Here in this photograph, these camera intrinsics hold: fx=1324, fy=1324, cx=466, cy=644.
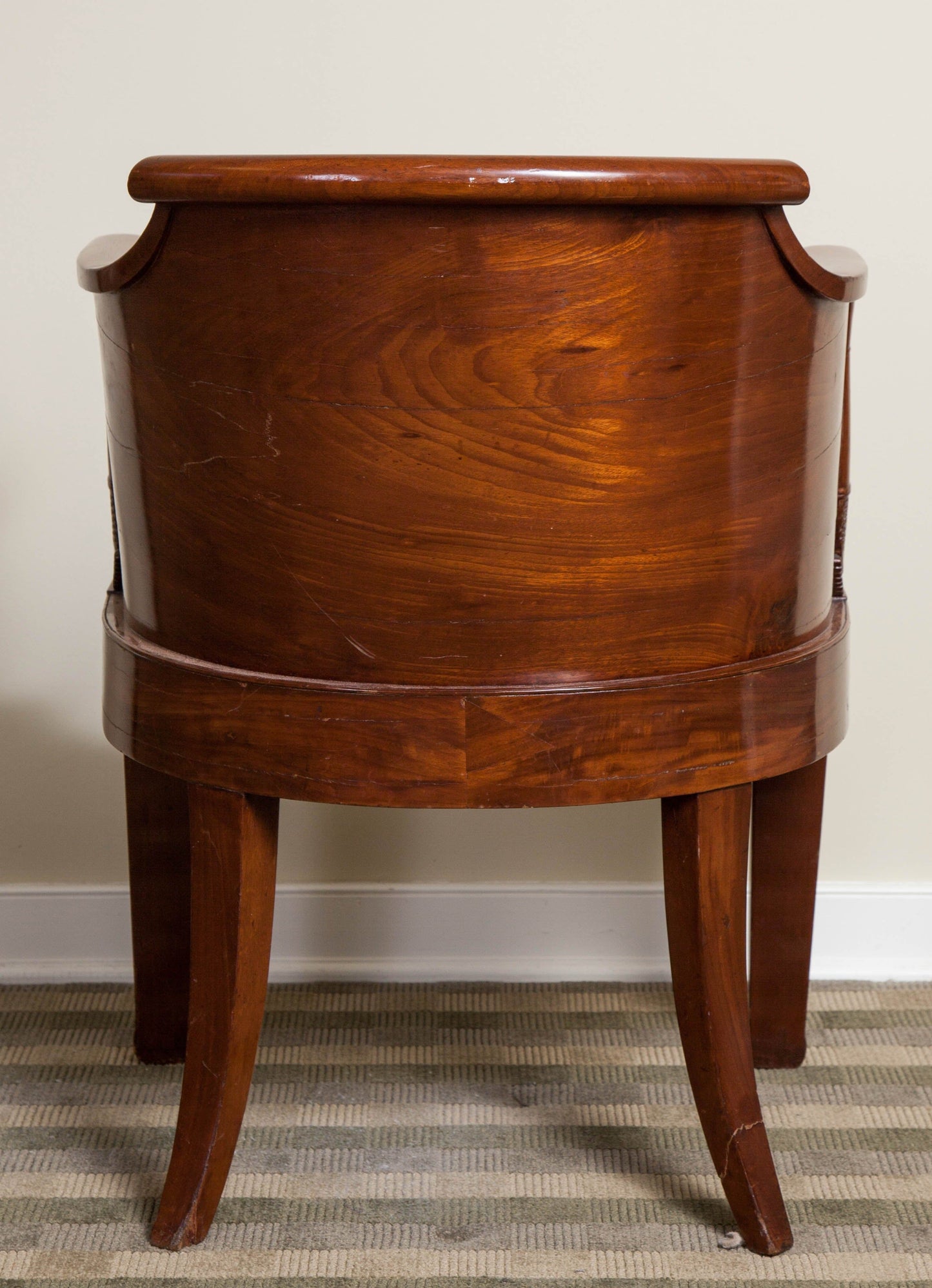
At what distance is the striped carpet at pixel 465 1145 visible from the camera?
112 centimetres

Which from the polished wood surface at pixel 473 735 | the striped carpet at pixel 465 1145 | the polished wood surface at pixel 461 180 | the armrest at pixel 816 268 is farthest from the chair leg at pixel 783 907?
the polished wood surface at pixel 461 180

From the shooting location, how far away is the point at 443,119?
1438 millimetres

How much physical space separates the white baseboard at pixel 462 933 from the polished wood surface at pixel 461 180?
3.24 feet

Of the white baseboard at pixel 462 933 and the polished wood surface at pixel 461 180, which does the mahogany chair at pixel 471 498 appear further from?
the white baseboard at pixel 462 933

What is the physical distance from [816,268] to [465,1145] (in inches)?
34.1

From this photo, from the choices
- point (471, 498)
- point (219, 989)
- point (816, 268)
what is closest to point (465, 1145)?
point (219, 989)

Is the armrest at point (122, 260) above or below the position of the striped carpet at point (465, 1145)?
above

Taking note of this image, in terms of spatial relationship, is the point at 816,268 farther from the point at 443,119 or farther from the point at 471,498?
Result: the point at 443,119

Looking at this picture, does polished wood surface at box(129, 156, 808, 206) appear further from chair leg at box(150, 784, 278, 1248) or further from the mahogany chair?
chair leg at box(150, 784, 278, 1248)

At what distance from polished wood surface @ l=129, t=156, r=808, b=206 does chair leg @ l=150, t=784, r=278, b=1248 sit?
44 cm

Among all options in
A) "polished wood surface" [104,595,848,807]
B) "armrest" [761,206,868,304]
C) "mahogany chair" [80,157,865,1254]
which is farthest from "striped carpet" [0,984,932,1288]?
"armrest" [761,206,868,304]

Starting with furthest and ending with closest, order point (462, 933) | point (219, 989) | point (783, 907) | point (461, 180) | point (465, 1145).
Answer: point (462, 933)
point (783, 907)
point (465, 1145)
point (219, 989)
point (461, 180)

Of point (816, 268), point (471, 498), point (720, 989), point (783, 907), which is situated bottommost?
point (783, 907)

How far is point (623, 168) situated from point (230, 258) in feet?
0.86
